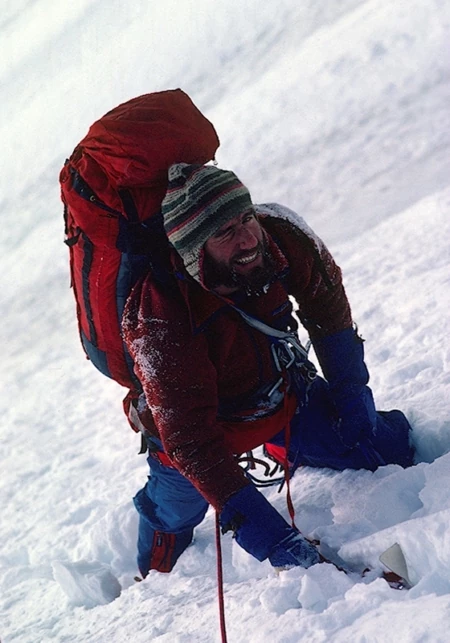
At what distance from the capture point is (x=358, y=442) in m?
2.88

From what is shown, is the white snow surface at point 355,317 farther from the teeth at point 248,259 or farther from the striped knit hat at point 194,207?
the striped knit hat at point 194,207

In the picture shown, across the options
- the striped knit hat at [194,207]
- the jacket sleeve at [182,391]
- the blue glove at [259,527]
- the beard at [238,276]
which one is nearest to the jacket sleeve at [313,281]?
the beard at [238,276]

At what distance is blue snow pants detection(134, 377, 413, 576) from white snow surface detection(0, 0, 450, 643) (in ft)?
0.27

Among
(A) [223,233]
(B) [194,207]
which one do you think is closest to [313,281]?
(A) [223,233]

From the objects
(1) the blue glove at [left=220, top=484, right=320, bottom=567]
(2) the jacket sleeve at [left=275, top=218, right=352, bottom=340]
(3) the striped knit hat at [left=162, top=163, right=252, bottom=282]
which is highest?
(3) the striped knit hat at [left=162, top=163, right=252, bottom=282]

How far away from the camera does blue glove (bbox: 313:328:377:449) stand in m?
2.82

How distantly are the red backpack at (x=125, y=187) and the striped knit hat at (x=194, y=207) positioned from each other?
89mm

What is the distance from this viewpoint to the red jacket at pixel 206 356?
2.18 metres

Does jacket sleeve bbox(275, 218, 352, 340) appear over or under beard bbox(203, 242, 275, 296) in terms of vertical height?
under

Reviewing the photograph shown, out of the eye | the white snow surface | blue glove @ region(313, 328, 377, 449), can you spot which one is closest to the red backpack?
the eye

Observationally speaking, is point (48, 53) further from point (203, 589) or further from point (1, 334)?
point (203, 589)

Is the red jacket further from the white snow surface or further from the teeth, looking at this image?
the white snow surface

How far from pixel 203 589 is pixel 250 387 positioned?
0.81 meters

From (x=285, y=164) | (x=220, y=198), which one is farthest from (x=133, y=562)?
(x=285, y=164)
